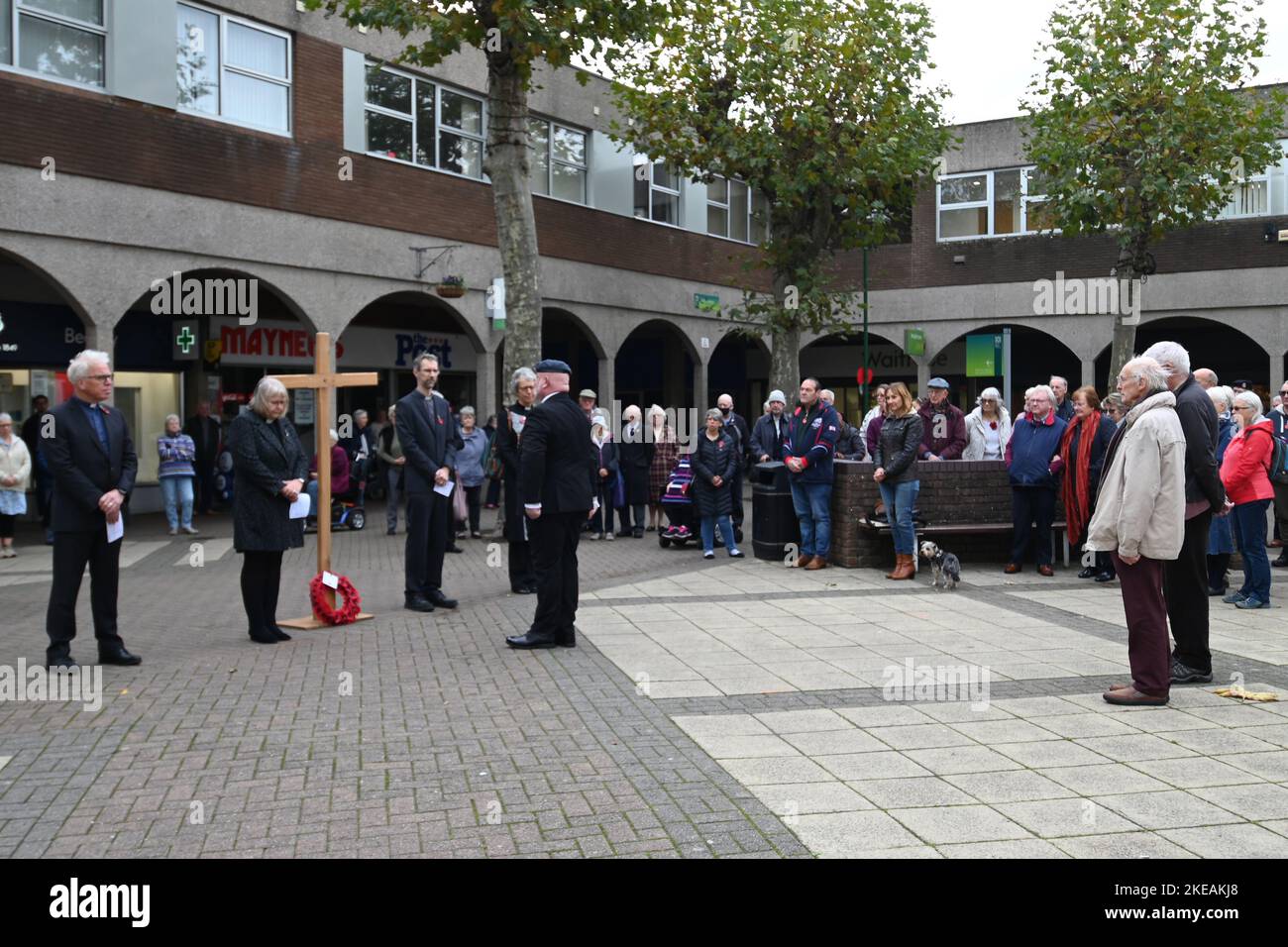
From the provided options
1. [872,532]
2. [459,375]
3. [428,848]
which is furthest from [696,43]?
[428,848]

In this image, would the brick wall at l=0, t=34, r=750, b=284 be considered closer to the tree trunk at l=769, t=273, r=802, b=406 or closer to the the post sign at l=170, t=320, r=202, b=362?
the the post sign at l=170, t=320, r=202, b=362

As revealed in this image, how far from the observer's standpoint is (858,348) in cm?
3659

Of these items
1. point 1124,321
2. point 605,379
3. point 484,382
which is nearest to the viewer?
point 1124,321

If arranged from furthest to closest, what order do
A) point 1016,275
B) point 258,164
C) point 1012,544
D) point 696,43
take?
point 1016,275 < point 696,43 < point 258,164 < point 1012,544

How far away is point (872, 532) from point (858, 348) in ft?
78.7

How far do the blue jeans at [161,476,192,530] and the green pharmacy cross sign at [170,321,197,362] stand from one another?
519cm

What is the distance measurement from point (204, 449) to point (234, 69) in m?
6.29

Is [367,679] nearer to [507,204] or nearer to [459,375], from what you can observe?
[507,204]

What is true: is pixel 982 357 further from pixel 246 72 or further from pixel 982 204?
pixel 246 72

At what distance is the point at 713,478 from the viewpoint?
14312mm

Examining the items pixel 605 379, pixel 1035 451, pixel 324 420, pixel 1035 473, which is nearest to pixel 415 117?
pixel 605 379

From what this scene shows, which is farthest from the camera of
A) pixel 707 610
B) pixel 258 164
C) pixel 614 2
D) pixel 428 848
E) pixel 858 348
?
pixel 858 348

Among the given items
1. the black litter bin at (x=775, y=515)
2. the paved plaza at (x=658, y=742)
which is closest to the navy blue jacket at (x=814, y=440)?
the black litter bin at (x=775, y=515)

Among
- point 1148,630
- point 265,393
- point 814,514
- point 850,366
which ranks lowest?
point 1148,630
